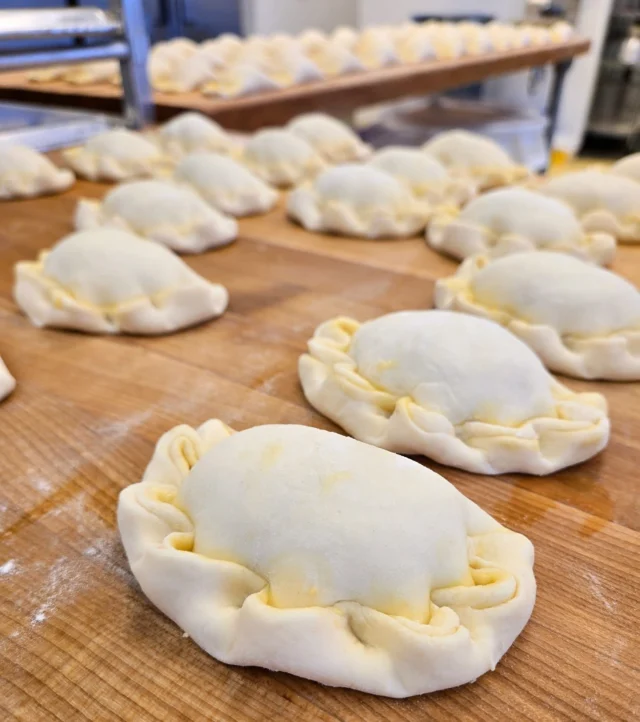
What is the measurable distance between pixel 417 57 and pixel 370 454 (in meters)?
3.61

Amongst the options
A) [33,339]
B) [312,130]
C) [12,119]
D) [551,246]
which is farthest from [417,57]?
[33,339]

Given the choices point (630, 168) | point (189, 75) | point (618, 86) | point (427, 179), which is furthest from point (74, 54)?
point (618, 86)

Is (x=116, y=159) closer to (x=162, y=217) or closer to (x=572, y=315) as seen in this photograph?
(x=162, y=217)

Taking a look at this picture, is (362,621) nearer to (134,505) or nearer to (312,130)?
(134,505)

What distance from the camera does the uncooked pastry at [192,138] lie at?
2688 millimetres

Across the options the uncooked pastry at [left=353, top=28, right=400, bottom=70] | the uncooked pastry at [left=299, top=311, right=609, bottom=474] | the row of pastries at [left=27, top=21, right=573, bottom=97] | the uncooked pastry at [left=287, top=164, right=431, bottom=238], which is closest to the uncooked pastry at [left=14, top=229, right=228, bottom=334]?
the uncooked pastry at [left=299, top=311, right=609, bottom=474]

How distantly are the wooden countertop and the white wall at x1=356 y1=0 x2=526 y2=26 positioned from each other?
237 inches

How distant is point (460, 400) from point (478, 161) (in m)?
1.69

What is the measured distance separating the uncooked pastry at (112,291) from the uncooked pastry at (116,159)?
99 centimetres

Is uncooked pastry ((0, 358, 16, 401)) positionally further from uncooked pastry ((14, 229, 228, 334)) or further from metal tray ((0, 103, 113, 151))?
metal tray ((0, 103, 113, 151))

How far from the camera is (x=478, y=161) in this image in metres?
2.58

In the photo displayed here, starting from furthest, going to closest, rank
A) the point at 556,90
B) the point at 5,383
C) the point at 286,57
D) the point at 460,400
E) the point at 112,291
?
the point at 556,90, the point at 286,57, the point at 112,291, the point at 5,383, the point at 460,400

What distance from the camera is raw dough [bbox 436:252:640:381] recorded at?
1391 millimetres

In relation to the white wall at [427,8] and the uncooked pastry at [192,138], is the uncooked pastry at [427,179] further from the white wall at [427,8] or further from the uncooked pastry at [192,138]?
the white wall at [427,8]
